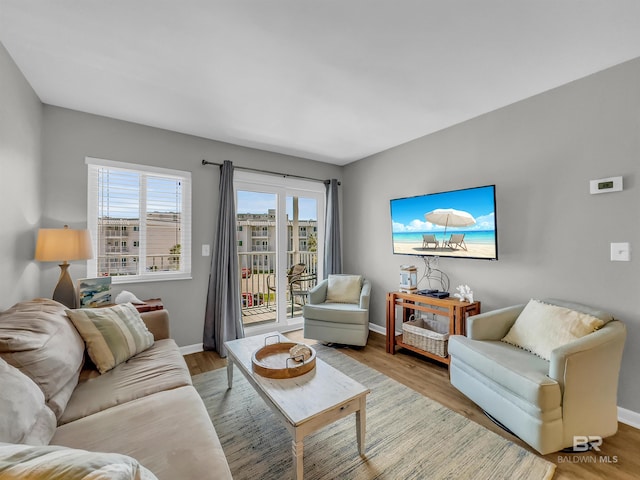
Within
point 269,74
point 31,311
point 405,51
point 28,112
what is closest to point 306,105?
point 269,74

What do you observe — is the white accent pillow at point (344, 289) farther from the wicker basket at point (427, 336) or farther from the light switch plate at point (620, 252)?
the light switch plate at point (620, 252)

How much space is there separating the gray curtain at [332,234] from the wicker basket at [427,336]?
1.47 metres

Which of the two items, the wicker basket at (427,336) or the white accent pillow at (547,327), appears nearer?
the white accent pillow at (547,327)

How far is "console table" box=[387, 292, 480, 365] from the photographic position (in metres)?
2.64

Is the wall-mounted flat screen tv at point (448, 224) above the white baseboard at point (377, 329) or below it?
above

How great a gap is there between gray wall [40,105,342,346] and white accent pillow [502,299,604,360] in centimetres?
313

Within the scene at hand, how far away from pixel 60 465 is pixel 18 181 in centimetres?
238

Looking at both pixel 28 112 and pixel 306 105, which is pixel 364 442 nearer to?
pixel 306 105

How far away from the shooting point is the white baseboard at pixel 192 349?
3.20 m

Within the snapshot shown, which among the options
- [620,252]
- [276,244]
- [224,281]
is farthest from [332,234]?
[620,252]

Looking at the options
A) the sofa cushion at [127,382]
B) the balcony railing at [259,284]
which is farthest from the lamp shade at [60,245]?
the balcony railing at [259,284]

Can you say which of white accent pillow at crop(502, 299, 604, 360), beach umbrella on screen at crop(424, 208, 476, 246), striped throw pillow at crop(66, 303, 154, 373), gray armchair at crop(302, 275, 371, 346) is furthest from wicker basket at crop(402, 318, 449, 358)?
striped throw pillow at crop(66, 303, 154, 373)

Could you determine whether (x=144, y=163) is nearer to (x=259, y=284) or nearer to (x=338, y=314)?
(x=259, y=284)

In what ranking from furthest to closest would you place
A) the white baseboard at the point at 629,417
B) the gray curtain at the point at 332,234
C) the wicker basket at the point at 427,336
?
the gray curtain at the point at 332,234, the wicker basket at the point at 427,336, the white baseboard at the point at 629,417
